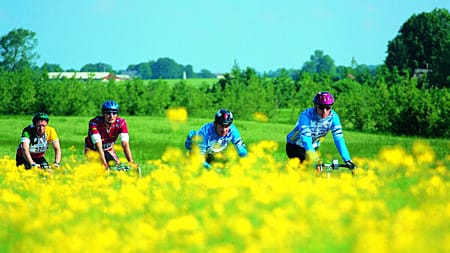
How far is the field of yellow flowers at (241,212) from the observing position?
A: 5812mm

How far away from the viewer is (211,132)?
11.7 m

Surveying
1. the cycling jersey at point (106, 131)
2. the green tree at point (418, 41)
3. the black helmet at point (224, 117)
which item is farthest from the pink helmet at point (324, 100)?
the green tree at point (418, 41)

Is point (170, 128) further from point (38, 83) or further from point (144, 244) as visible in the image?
point (144, 244)

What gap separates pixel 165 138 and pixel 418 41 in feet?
161

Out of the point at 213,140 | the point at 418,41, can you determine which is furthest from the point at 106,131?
the point at 418,41

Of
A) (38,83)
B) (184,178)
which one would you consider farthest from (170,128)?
(184,178)

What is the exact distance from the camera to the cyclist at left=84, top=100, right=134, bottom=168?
12016mm

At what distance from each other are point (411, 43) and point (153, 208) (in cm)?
7314

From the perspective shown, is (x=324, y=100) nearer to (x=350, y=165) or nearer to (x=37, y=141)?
(x=350, y=165)

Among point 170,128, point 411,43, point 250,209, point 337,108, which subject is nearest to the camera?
point 250,209

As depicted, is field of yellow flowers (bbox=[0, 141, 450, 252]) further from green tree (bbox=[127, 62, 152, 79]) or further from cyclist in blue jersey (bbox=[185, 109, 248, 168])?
green tree (bbox=[127, 62, 152, 79])

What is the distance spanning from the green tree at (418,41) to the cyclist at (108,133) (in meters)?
66.2

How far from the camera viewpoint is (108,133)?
41.3ft

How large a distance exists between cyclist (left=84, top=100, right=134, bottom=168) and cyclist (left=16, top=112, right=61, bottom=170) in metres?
0.71
